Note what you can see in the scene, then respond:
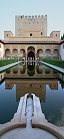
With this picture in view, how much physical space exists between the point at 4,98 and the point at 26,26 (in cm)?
3683

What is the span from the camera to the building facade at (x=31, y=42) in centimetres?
3594

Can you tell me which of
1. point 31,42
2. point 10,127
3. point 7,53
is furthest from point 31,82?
point 7,53

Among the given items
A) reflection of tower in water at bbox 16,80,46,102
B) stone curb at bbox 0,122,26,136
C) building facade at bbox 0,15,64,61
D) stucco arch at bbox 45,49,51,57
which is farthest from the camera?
stucco arch at bbox 45,49,51,57

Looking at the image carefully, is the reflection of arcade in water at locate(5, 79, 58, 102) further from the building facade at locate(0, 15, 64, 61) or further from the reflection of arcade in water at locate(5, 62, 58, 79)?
the building facade at locate(0, 15, 64, 61)

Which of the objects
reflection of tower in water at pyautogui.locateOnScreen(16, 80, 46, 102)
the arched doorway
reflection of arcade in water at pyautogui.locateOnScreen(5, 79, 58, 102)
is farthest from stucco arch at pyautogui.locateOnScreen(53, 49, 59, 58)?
reflection of tower in water at pyautogui.locateOnScreen(16, 80, 46, 102)

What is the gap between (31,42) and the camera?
35.9m

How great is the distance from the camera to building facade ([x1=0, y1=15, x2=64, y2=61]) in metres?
35.9

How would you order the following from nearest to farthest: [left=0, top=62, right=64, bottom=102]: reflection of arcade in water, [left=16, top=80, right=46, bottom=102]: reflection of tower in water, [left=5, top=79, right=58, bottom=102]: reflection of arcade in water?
1. [left=16, top=80, right=46, bottom=102]: reflection of tower in water
2. [left=5, top=79, right=58, bottom=102]: reflection of arcade in water
3. [left=0, top=62, right=64, bottom=102]: reflection of arcade in water

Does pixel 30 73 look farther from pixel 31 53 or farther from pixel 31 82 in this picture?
pixel 31 53

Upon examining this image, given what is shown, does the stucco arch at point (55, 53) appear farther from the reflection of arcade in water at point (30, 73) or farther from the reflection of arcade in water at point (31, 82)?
the reflection of arcade in water at point (31, 82)

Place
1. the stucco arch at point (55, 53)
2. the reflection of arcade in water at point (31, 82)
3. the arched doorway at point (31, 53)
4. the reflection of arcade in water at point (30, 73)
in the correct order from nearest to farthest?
the reflection of arcade in water at point (31, 82) < the reflection of arcade in water at point (30, 73) < the stucco arch at point (55, 53) < the arched doorway at point (31, 53)

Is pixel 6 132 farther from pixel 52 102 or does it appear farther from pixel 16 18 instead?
pixel 16 18

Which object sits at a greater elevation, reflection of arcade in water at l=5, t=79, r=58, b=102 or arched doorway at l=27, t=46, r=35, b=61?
arched doorway at l=27, t=46, r=35, b=61

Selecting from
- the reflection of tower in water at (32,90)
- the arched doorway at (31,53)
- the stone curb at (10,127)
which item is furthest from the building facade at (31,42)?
the stone curb at (10,127)
